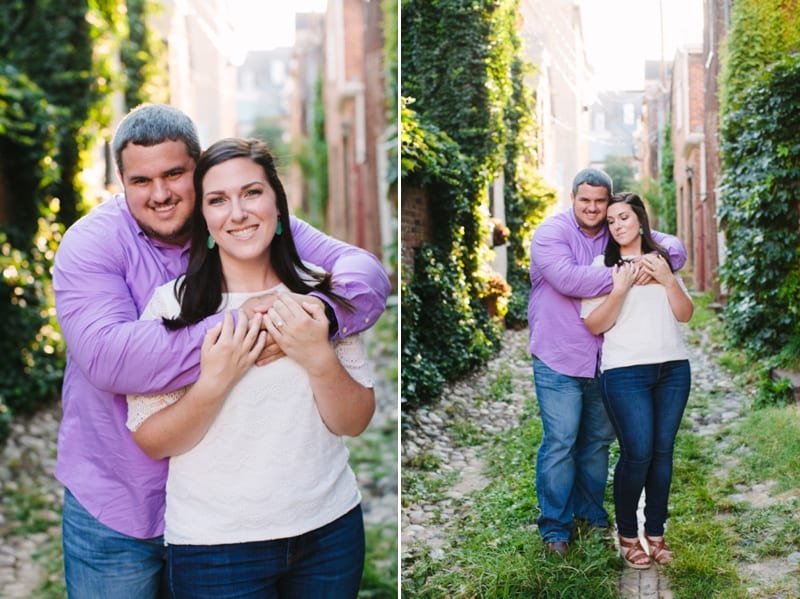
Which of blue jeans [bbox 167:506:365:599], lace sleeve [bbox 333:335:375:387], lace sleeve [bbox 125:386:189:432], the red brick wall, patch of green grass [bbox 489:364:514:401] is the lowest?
blue jeans [bbox 167:506:365:599]

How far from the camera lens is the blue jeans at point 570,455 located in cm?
231

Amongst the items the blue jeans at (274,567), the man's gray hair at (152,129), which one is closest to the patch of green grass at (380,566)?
the blue jeans at (274,567)

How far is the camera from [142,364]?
155cm

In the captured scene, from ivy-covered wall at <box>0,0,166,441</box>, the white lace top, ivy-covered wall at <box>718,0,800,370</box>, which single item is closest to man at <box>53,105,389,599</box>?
the white lace top

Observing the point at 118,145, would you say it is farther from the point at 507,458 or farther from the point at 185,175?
the point at 507,458

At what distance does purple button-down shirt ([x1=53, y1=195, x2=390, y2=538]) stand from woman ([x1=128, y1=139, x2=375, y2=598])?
0.14ft

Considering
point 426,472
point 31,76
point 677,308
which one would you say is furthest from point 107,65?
point 677,308

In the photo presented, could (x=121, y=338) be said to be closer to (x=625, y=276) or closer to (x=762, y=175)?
(x=625, y=276)

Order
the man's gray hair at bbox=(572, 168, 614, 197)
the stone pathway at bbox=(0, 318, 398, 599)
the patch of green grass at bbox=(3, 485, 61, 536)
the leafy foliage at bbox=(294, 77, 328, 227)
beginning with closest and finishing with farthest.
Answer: the man's gray hair at bbox=(572, 168, 614, 197), the stone pathway at bbox=(0, 318, 398, 599), the patch of green grass at bbox=(3, 485, 61, 536), the leafy foliage at bbox=(294, 77, 328, 227)

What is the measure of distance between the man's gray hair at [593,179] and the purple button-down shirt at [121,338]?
28.4 inches

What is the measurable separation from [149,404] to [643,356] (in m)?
1.20

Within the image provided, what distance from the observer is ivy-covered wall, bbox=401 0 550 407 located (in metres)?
2.56

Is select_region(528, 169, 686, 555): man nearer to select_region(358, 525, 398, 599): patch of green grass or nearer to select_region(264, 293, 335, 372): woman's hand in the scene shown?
select_region(264, 293, 335, 372): woman's hand

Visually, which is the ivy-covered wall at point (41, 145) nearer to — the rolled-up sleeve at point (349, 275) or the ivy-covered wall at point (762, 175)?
the rolled-up sleeve at point (349, 275)
